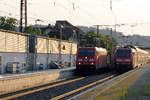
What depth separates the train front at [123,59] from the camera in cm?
3344

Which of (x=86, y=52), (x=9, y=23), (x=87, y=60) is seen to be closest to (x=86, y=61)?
(x=87, y=60)

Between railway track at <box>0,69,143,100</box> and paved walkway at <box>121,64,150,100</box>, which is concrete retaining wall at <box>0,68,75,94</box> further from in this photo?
paved walkway at <box>121,64,150,100</box>

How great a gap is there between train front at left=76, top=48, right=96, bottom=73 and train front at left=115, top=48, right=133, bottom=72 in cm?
506

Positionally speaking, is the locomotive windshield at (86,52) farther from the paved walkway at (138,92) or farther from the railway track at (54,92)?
the paved walkway at (138,92)

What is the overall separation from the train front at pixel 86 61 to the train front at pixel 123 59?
5.06m

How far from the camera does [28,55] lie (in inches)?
1096

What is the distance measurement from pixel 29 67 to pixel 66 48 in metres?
10.4

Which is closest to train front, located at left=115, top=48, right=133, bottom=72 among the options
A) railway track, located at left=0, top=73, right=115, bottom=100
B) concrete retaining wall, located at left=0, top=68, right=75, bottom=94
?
concrete retaining wall, located at left=0, top=68, right=75, bottom=94

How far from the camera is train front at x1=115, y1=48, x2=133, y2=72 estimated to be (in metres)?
33.4

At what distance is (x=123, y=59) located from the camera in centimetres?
3378

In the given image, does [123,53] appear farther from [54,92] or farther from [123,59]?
[54,92]

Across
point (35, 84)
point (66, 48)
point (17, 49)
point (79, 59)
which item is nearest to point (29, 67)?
point (17, 49)

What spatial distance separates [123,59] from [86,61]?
5.93m

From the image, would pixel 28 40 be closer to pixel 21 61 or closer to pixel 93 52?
pixel 21 61
